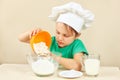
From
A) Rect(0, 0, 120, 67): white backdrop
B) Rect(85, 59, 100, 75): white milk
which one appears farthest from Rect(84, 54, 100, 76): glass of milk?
Rect(0, 0, 120, 67): white backdrop

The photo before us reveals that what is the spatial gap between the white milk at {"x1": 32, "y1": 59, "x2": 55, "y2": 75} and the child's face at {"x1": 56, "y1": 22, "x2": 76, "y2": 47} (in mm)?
162

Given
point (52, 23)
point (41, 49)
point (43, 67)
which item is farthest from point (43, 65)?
point (52, 23)

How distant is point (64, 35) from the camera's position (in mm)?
1119

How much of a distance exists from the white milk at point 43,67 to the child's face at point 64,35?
0.53 feet

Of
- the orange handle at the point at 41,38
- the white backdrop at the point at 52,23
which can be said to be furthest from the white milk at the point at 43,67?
the white backdrop at the point at 52,23

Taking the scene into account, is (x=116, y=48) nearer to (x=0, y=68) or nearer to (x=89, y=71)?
(x=89, y=71)

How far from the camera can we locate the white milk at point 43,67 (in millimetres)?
980

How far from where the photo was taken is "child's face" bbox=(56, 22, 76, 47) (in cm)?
110

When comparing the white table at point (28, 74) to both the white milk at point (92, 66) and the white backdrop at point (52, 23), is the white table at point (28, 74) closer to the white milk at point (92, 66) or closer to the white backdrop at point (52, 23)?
the white milk at point (92, 66)

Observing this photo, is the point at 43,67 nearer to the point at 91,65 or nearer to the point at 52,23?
the point at 91,65

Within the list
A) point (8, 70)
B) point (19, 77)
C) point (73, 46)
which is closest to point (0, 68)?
point (8, 70)

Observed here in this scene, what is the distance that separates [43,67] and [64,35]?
0.66 ft

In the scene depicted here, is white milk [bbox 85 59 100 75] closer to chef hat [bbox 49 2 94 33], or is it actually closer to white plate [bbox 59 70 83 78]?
white plate [bbox 59 70 83 78]

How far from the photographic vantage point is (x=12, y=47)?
4.77 feet
